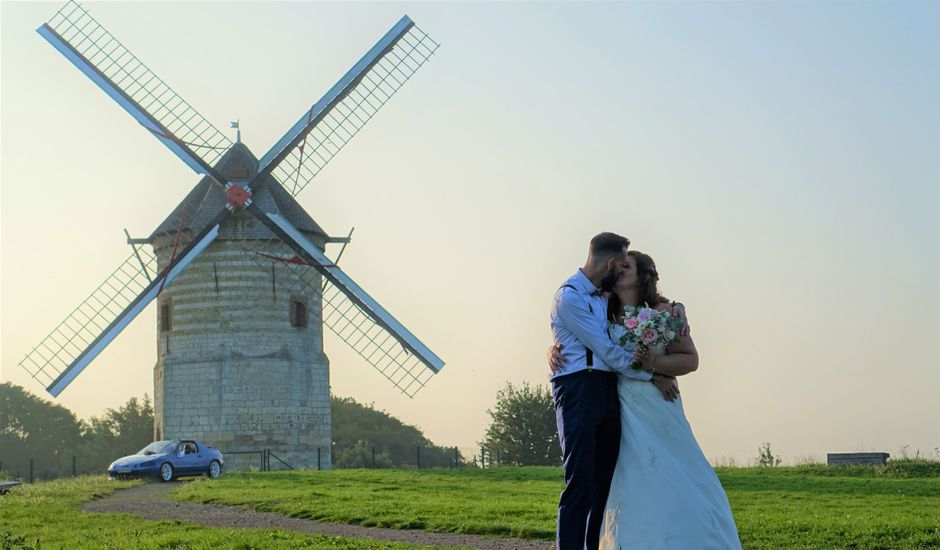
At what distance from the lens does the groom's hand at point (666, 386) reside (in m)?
9.93

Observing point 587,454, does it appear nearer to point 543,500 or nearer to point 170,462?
point 543,500

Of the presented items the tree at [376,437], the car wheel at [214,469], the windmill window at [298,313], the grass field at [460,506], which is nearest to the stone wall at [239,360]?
the windmill window at [298,313]

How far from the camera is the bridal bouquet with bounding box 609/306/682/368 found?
31.8 feet

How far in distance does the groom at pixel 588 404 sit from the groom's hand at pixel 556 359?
39mm

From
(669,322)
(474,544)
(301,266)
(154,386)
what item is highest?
(301,266)

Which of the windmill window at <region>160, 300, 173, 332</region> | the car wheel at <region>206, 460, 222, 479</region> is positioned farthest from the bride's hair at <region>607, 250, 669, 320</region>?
the windmill window at <region>160, 300, 173, 332</region>

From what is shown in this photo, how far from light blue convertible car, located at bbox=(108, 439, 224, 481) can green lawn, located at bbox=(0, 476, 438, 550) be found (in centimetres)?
873

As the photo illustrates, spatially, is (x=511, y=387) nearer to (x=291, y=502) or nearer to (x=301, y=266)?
(x=301, y=266)

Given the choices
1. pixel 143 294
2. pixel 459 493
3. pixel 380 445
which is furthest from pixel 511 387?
pixel 380 445

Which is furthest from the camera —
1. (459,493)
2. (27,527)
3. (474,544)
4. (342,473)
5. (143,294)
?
(143,294)

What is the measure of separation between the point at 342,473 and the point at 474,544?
15.6 m

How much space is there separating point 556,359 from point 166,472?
23727mm

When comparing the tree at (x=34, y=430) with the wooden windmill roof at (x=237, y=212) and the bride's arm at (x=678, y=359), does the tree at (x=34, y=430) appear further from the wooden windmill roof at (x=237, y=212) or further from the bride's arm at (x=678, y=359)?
the bride's arm at (x=678, y=359)

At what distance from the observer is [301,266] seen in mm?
37688
